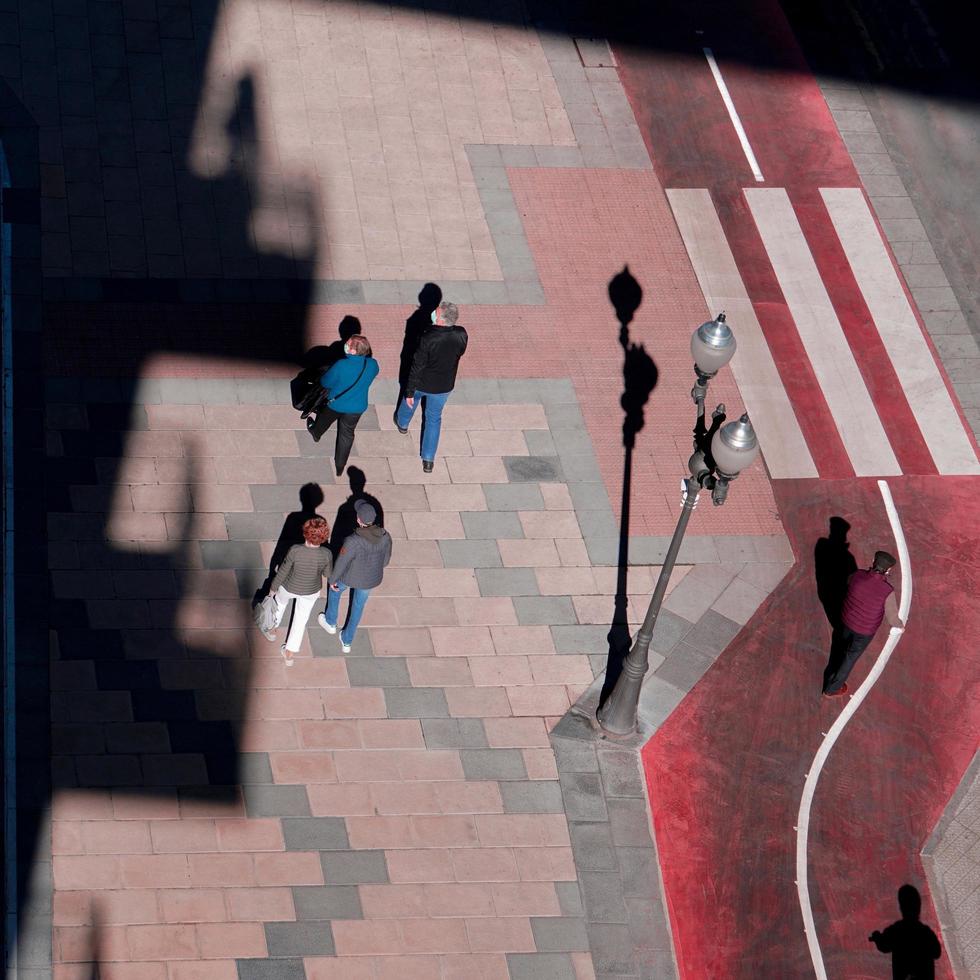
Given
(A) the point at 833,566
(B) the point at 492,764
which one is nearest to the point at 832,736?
(A) the point at 833,566


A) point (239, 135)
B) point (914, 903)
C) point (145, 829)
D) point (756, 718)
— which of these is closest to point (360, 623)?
point (145, 829)

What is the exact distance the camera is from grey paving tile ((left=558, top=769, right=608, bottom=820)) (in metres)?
17.5

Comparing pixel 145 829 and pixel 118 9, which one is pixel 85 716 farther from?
pixel 118 9

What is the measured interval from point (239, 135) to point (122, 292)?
3653mm

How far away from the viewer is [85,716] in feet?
56.3

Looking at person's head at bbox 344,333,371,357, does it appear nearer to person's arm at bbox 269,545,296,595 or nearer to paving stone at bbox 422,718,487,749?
person's arm at bbox 269,545,296,595

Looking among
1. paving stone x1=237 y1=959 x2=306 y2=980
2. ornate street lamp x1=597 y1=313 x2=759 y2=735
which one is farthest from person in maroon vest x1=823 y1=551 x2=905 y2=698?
paving stone x1=237 y1=959 x2=306 y2=980

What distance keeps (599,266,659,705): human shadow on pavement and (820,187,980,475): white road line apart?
3514mm

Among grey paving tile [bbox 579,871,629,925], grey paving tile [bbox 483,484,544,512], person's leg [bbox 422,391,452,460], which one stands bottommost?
grey paving tile [bbox 579,871,629,925]

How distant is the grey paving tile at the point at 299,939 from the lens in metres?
16.1

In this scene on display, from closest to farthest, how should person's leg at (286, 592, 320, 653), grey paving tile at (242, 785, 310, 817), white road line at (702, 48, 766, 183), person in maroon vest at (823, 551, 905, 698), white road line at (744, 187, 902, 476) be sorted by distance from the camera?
1. grey paving tile at (242, 785, 310, 817)
2. person's leg at (286, 592, 320, 653)
3. person in maroon vest at (823, 551, 905, 698)
4. white road line at (744, 187, 902, 476)
5. white road line at (702, 48, 766, 183)

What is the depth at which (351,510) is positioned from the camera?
63.8 feet

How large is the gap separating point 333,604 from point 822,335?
8670 mm

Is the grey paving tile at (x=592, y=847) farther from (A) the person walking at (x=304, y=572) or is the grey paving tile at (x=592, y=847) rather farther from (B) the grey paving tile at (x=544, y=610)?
(A) the person walking at (x=304, y=572)
